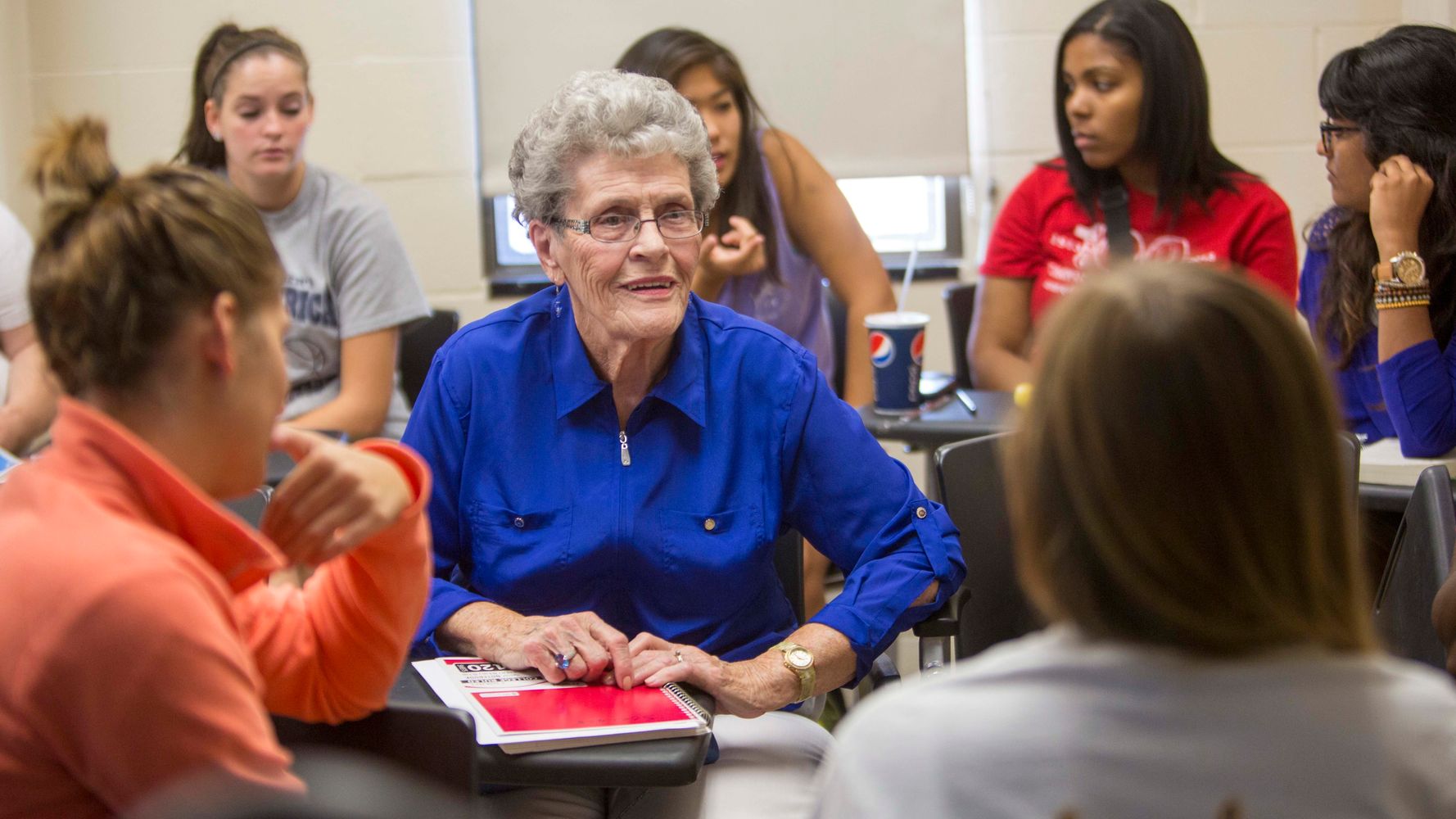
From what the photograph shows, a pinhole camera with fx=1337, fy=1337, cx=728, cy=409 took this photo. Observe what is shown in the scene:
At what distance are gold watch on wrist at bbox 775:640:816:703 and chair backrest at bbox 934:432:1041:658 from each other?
1.18 ft

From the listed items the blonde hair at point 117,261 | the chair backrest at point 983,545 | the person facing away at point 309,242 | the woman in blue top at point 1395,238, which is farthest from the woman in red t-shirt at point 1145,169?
A: the blonde hair at point 117,261

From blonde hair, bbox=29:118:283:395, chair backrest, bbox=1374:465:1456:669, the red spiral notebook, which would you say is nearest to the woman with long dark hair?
chair backrest, bbox=1374:465:1456:669

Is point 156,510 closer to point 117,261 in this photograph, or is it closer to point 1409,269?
point 117,261

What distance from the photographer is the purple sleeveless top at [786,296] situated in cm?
284

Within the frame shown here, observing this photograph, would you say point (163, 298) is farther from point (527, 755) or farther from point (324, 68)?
point (324, 68)

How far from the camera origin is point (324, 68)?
393cm

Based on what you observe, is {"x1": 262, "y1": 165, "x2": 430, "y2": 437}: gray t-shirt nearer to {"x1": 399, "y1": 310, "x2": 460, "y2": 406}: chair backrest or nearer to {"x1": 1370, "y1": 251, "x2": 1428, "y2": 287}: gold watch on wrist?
{"x1": 399, "y1": 310, "x2": 460, "y2": 406}: chair backrest

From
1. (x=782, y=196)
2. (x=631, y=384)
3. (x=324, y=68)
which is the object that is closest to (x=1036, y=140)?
(x=782, y=196)

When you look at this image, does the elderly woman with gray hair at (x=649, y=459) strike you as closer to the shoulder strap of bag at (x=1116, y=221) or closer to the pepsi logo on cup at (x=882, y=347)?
the pepsi logo on cup at (x=882, y=347)

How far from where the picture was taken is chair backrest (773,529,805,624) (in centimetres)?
182

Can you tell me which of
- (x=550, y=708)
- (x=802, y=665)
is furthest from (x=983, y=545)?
(x=550, y=708)

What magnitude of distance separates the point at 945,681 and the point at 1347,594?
24 centimetres

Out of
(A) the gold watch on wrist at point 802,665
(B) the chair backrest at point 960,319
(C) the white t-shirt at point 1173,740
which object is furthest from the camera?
(B) the chair backrest at point 960,319

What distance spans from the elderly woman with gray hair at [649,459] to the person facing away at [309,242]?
3.57 feet
